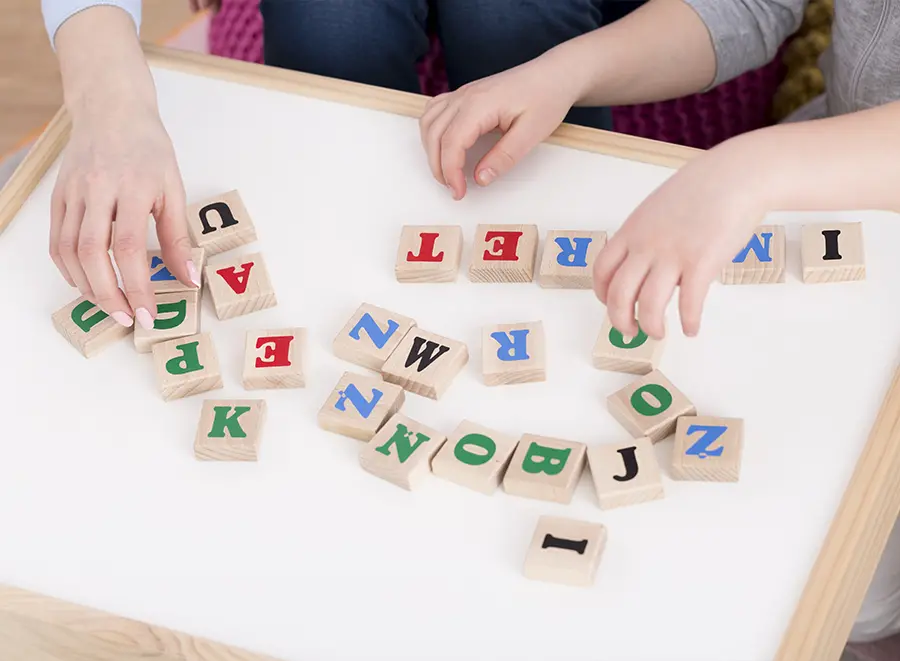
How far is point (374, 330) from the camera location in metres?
0.75

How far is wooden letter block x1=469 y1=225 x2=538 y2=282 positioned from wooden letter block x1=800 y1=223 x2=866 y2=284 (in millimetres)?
196

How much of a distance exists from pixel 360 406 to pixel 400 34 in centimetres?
52

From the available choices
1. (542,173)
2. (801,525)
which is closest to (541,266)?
(542,173)

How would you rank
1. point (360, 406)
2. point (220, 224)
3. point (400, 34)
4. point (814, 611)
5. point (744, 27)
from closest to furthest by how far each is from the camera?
1. point (814, 611)
2. point (360, 406)
3. point (220, 224)
4. point (744, 27)
5. point (400, 34)

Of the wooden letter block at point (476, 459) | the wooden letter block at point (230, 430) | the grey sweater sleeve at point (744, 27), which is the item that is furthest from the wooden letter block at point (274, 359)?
the grey sweater sleeve at point (744, 27)

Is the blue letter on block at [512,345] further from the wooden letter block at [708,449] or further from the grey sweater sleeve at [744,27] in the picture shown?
the grey sweater sleeve at [744,27]

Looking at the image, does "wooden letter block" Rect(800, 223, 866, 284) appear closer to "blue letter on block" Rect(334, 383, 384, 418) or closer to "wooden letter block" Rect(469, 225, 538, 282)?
"wooden letter block" Rect(469, 225, 538, 282)

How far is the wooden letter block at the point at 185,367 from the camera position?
0.73 metres

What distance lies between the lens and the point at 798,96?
49.8 inches

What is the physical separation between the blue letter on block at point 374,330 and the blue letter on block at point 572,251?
0.43ft

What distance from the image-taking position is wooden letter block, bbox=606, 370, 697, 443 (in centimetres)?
68

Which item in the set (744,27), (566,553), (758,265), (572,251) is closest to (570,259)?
(572,251)

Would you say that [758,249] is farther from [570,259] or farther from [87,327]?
[87,327]

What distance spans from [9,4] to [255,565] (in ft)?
5.46
